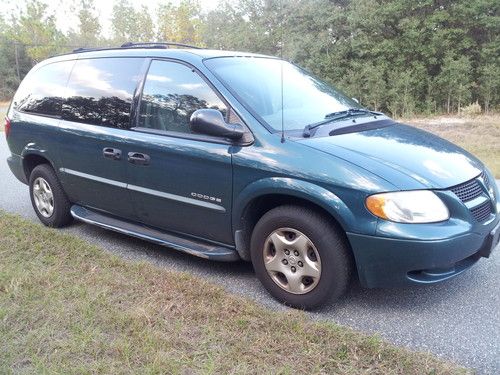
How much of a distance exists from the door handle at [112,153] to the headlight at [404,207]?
6.96 feet

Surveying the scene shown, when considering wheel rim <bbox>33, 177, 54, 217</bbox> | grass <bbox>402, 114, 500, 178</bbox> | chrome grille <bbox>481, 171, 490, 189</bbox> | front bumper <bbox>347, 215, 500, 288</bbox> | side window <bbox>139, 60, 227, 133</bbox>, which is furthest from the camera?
grass <bbox>402, 114, 500, 178</bbox>

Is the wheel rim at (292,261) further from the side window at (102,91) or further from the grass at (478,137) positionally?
the grass at (478,137)

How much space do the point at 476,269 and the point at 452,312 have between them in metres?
0.80

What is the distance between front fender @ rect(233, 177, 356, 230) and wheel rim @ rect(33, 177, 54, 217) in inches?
97.7

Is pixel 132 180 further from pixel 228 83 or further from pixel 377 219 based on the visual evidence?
pixel 377 219

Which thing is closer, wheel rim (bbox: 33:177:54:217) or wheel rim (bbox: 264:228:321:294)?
wheel rim (bbox: 264:228:321:294)

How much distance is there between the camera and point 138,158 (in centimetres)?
368

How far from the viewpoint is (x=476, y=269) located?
143 inches

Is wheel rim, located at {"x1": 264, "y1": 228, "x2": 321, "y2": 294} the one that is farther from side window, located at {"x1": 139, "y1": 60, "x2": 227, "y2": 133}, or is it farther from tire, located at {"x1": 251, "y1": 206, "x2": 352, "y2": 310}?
side window, located at {"x1": 139, "y1": 60, "x2": 227, "y2": 133}

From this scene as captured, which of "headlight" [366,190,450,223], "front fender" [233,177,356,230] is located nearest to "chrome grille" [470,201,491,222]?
"headlight" [366,190,450,223]

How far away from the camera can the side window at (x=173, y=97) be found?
3449mm

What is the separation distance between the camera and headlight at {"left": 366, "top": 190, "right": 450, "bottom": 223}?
2.67m

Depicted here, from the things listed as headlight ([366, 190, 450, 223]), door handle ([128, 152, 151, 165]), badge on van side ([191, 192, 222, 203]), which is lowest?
badge on van side ([191, 192, 222, 203])

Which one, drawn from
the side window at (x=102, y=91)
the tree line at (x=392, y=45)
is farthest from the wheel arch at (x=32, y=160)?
→ the tree line at (x=392, y=45)
